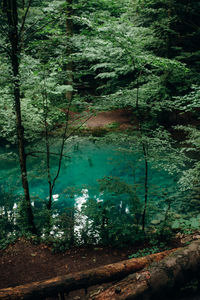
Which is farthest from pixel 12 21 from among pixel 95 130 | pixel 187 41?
pixel 187 41

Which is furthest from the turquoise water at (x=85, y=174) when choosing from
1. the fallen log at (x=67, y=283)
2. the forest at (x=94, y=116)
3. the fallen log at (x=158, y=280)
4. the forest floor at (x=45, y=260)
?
the fallen log at (x=158, y=280)

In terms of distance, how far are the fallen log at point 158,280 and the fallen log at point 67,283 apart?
1.18 feet

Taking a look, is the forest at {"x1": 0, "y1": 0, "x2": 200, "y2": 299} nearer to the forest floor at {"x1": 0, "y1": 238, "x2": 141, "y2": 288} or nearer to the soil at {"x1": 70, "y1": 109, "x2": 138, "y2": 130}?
the forest floor at {"x1": 0, "y1": 238, "x2": 141, "y2": 288}

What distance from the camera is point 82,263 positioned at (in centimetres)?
487

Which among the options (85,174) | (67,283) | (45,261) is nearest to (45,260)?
(45,261)

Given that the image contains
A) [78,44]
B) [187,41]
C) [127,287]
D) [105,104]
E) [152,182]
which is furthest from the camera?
[187,41]

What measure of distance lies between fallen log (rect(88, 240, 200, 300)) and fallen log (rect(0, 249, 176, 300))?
0.36 meters

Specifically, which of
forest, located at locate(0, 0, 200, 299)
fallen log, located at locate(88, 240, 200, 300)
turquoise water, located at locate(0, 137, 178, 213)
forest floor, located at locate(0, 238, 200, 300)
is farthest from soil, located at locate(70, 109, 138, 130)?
fallen log, located at locate(88, 240, 200, 300)

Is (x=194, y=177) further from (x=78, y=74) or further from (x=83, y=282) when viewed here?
(x=78, y=74)

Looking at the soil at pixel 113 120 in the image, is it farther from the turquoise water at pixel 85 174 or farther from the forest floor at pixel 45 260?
the forest floor at pixel 45 260

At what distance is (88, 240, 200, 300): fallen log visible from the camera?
2480mm

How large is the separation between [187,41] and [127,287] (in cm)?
1764

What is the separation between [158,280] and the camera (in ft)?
8.30

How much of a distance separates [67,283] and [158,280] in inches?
50.9
